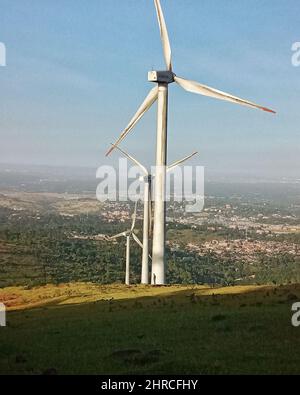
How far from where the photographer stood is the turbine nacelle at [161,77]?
45.8 meters

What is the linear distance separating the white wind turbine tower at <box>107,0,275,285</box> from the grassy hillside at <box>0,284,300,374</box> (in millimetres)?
5834

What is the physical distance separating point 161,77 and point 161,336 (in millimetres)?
26204

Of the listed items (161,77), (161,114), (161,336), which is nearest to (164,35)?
(161,77)

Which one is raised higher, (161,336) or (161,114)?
(161,114)

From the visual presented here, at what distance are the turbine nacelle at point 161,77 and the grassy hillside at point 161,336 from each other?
673 inches

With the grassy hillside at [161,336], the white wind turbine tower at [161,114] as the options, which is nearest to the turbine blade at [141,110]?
the white wind turbine tower at [161,114]

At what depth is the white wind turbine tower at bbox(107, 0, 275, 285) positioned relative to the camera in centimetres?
4444

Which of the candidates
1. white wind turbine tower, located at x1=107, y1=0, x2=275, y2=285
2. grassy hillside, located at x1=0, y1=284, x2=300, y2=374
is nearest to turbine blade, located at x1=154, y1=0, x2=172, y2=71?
white wind turbine tower, located at x1=107, y1=0, x2=275, y2=285

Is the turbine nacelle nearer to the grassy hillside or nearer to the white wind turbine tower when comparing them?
the white wind turbine tower

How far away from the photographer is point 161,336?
24891 mm

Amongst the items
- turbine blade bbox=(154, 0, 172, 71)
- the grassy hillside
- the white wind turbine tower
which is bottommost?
the grassy hillside

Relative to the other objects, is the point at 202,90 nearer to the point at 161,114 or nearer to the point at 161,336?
the point at 161,114

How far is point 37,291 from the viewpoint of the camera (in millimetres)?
57969
